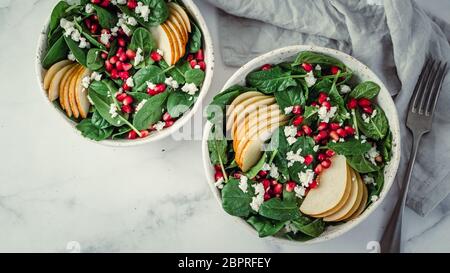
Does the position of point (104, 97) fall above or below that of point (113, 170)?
above

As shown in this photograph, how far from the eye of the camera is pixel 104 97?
174 cm

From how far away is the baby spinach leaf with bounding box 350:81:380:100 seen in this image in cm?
165

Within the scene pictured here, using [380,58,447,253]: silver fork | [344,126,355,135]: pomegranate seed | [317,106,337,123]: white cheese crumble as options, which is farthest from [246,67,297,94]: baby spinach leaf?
[380,58,447,253]: silver fork

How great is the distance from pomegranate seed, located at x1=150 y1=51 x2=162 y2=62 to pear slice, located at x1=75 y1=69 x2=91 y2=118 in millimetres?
214

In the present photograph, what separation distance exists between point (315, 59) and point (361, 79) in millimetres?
169

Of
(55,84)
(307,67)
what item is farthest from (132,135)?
(307,67)

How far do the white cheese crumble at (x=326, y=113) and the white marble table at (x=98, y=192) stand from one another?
1.30 feet

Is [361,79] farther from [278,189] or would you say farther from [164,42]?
[164,42]

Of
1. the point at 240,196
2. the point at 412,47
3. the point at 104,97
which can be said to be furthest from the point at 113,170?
the point at 412,47

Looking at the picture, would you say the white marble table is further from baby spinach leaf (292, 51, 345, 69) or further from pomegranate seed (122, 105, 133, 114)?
baby spinach leaf (292, 51, 345, 69)

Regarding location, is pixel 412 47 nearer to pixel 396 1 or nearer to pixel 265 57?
pixel 396 1

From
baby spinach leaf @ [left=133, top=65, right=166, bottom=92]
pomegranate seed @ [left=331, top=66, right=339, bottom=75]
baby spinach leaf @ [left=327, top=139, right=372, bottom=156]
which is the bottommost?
baby spinach leaf @ [left=327, top=139, right=372, bottom=156]

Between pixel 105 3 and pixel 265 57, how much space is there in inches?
21.8

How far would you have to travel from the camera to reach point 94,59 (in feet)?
5.62
